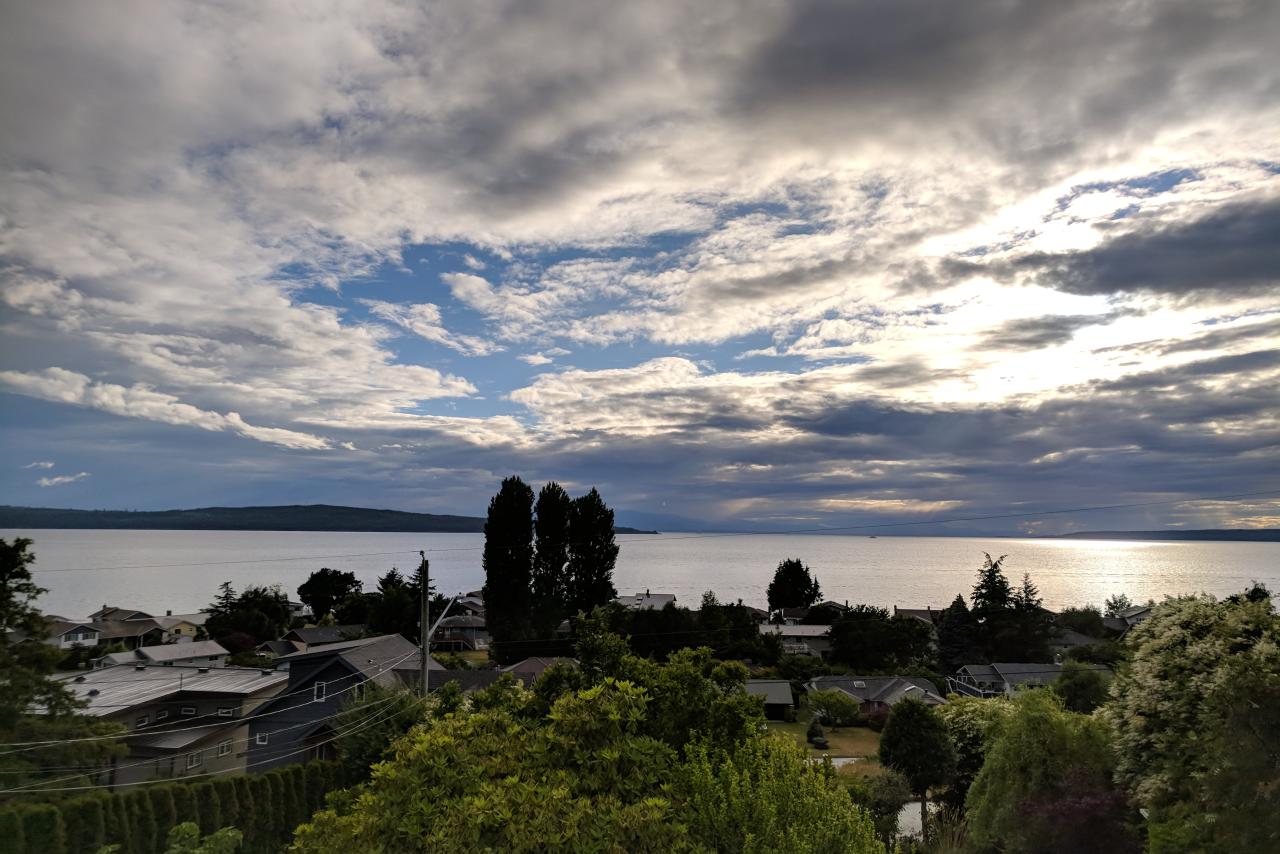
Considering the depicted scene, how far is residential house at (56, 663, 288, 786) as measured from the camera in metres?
28.4

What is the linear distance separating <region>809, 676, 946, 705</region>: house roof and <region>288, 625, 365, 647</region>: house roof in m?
47.7

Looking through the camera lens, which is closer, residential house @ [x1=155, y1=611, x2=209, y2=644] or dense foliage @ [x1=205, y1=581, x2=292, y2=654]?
dense foliage @ [x1=205, y1=581, x2=292, y2=654]

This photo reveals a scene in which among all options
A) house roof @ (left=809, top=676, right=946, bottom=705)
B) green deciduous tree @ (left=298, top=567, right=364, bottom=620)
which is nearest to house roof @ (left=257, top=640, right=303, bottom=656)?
green deciduous tree @ (left=298, top=567, right=364, bottom=620)

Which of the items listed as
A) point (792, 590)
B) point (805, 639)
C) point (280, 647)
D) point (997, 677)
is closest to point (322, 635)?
point (280, 647)

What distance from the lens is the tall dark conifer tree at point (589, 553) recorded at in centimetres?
5872

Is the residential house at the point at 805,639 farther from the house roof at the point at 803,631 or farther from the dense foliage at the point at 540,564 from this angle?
the dense foliage at the point at 540,564

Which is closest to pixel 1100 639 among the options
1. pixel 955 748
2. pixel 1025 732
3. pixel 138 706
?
pixel 955 748

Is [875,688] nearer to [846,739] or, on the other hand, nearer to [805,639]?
[846,739]

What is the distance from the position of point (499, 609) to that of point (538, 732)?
168 feet

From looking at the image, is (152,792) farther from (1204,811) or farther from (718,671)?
(1204,811)

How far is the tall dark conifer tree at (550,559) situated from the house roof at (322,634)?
1074 inches

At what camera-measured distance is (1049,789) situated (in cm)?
1733

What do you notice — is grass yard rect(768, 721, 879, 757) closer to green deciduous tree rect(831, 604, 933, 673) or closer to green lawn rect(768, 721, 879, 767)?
green lawn rect(768, 721, 879, 767)

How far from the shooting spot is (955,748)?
29281mm
